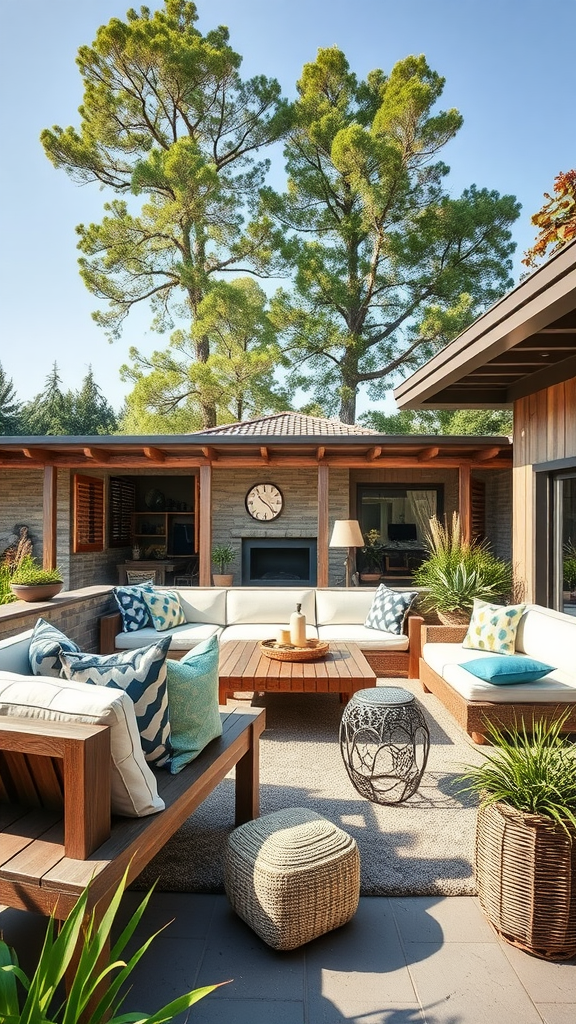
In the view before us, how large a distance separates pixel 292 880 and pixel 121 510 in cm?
938

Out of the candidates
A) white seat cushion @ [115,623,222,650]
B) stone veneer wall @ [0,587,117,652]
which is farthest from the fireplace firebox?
white seat cushion @ [115,623,222,650]

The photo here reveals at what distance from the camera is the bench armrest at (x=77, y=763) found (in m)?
1.67

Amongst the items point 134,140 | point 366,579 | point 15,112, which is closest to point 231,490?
point 366,579

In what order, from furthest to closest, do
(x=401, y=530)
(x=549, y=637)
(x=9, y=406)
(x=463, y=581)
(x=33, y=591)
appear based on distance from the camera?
(x=9, y=406), (x=401, y=530), (x=463, y=581), (x=33, y=591), (x=549, y=637)

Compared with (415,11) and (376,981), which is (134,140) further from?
(376,981)

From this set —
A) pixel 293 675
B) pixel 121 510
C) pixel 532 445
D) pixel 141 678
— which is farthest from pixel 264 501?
pixel 141 678

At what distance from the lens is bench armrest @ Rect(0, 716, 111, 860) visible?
1.67 m

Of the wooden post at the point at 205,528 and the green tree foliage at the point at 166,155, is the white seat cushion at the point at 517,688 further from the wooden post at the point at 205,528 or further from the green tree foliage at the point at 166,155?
the green tree foliage at the point at 166,155

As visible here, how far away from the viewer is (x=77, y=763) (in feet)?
5.44

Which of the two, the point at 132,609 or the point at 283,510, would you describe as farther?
the point at 283,510

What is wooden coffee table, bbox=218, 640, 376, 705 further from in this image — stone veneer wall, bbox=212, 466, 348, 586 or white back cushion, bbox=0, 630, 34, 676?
stone veneer wall, bbox=212, 466, 348, 586

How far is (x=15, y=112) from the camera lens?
34.6ft

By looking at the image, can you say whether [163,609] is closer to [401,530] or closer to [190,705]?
[190,705]

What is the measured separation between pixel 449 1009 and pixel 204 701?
1226 millimetres
